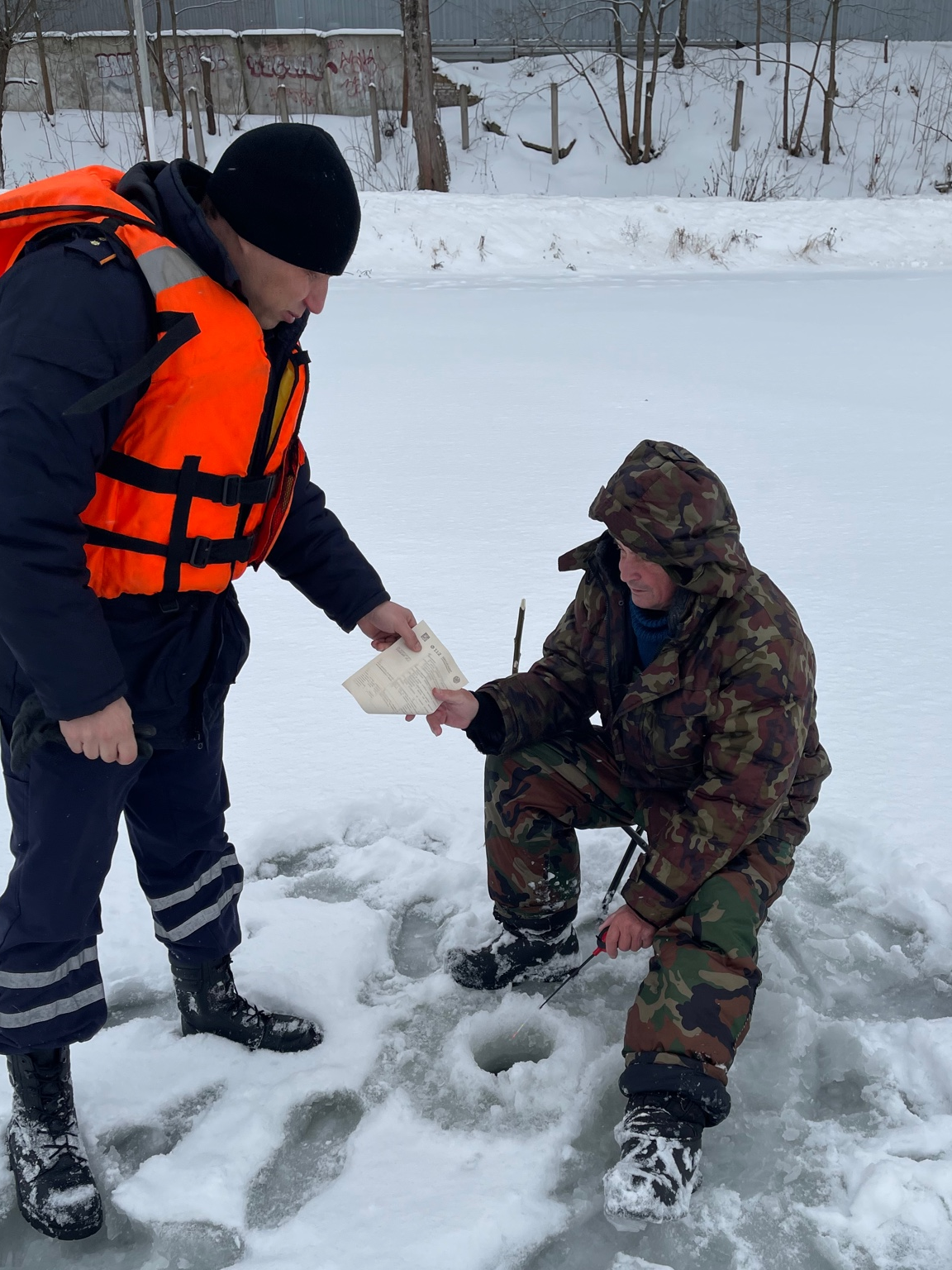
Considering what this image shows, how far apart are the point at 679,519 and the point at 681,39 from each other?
2145cm

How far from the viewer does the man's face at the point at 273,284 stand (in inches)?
55.4

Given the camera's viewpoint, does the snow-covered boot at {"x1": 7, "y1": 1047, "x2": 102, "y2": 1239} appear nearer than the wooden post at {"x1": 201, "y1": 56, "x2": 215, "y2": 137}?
Yes

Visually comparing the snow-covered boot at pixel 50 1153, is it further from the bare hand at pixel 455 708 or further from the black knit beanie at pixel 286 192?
the black knit beanie at pixel 286 192

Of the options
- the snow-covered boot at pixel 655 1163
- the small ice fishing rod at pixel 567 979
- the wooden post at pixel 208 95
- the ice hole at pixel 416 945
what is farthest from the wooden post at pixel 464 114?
the snow-covered boot at pixel 655 1163

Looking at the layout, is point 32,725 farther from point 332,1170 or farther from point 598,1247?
point 598,1247

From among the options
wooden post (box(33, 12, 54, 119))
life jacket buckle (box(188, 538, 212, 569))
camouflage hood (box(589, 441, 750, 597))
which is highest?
wooden post (box(33, 12, 54, 119))

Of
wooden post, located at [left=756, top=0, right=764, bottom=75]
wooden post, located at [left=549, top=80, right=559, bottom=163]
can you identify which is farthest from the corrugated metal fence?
wooden post, located at [left=549, top=80, right=559, bottom=163]

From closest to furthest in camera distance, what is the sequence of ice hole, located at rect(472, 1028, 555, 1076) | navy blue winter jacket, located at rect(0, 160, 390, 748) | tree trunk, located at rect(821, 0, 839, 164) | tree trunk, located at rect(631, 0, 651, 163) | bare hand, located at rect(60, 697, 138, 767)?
navy blue winter jacket, located at rect(0, 160, 390, 748)
bare hand, located at rect(60, 697, 138, 767)
ice hole, located at rect(472, 1028, 555, 1076)
tree trunk, located at rect(631, 0, 651, 163)
tree trunk, located at rect(821, 0, 839, 164)

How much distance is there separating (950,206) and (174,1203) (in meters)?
14.1

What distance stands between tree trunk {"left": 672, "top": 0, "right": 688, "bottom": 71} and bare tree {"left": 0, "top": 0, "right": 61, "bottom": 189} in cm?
1133

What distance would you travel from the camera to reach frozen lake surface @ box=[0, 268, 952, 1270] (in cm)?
154

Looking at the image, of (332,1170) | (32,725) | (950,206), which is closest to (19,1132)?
(332,1170)

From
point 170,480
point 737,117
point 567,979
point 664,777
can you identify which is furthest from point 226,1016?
point 737,117

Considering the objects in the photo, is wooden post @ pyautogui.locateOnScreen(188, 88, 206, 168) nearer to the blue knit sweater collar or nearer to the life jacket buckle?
the blue knit sweater collar
